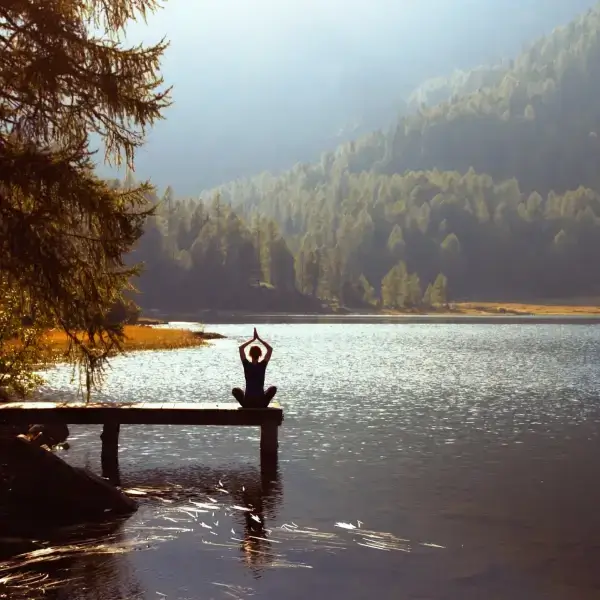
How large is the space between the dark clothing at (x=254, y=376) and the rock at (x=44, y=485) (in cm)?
582

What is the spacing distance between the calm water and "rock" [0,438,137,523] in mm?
970

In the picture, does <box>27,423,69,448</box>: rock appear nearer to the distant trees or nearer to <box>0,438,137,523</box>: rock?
<box>0,438,137,523</box>: rock

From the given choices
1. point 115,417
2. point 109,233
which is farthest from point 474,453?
point 109,233

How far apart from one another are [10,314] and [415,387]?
27.8 metres

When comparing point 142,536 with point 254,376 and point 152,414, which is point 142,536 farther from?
point 254,376

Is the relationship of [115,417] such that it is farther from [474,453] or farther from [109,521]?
[474,453]

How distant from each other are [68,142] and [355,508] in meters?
10.4

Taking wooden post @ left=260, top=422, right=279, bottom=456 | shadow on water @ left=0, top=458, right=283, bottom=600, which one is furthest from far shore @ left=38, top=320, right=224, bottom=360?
shadow on water @ left=0, top=458, right=283, bottom=600

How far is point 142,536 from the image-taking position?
49.2ft

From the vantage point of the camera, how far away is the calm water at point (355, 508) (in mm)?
12828

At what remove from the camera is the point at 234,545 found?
48.1ft

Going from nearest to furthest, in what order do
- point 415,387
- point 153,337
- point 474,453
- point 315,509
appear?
point 315,509
point 474,453
point 415,387
point 153,337

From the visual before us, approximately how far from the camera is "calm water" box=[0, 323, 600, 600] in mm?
12828

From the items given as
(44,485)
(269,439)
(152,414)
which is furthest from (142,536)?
(269,439)
